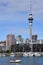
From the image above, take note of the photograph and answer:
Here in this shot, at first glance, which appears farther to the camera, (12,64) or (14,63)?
(14,63)

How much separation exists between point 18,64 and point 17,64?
886 mm

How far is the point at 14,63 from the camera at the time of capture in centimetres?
12144

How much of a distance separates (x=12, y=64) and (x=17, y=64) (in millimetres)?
1913

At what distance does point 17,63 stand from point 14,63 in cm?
122

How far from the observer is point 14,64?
11469cm

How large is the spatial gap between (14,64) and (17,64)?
1.08 metres

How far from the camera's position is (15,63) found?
12112cm

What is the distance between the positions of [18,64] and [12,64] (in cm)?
264

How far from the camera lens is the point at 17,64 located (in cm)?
11494

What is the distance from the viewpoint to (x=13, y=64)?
11431 centimetres

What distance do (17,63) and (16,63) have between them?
0.37 metres

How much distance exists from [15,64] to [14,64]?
13.8 inches

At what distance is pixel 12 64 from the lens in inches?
4493

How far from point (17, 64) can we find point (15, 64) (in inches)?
29.2
